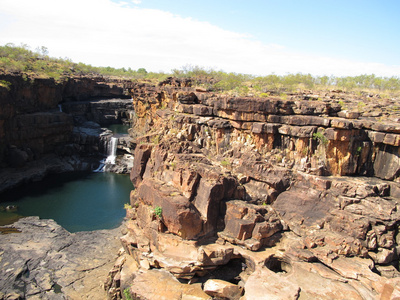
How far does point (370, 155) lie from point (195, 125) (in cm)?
1259

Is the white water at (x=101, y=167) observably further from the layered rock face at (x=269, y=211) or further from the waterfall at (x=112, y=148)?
the layered rock face at (x=269, y=211)

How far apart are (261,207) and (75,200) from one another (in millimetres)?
21671

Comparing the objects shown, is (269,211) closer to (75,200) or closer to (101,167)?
(75,200)

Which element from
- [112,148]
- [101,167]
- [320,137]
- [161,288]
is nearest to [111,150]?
[112,148]

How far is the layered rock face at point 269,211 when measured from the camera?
15.2 meters

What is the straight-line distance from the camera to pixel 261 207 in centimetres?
1861

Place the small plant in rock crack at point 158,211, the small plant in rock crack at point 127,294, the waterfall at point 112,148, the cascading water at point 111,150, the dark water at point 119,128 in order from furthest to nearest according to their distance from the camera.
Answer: the dark water at point 119,128 → the waterfall at point 112,148 → the cascading water at point 111,150 → the small plant in rock crack at point 158,211 → the small plant in rock crack at point 127,294

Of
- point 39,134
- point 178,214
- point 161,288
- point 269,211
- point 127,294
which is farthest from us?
point 39,134

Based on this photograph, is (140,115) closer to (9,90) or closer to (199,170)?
(9,90)

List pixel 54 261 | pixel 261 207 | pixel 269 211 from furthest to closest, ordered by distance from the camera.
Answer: pixel 54 261 → pixel 269 211 → pixel 261 207

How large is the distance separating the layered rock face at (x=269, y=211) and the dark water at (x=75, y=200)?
26.7ft

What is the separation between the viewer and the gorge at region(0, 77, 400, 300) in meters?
15.3

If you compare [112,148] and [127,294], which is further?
[112,148]

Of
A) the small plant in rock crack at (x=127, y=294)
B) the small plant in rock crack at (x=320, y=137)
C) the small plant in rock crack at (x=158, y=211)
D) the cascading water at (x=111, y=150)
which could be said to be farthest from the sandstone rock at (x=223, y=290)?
the cascading water at (x=111, y=150)
